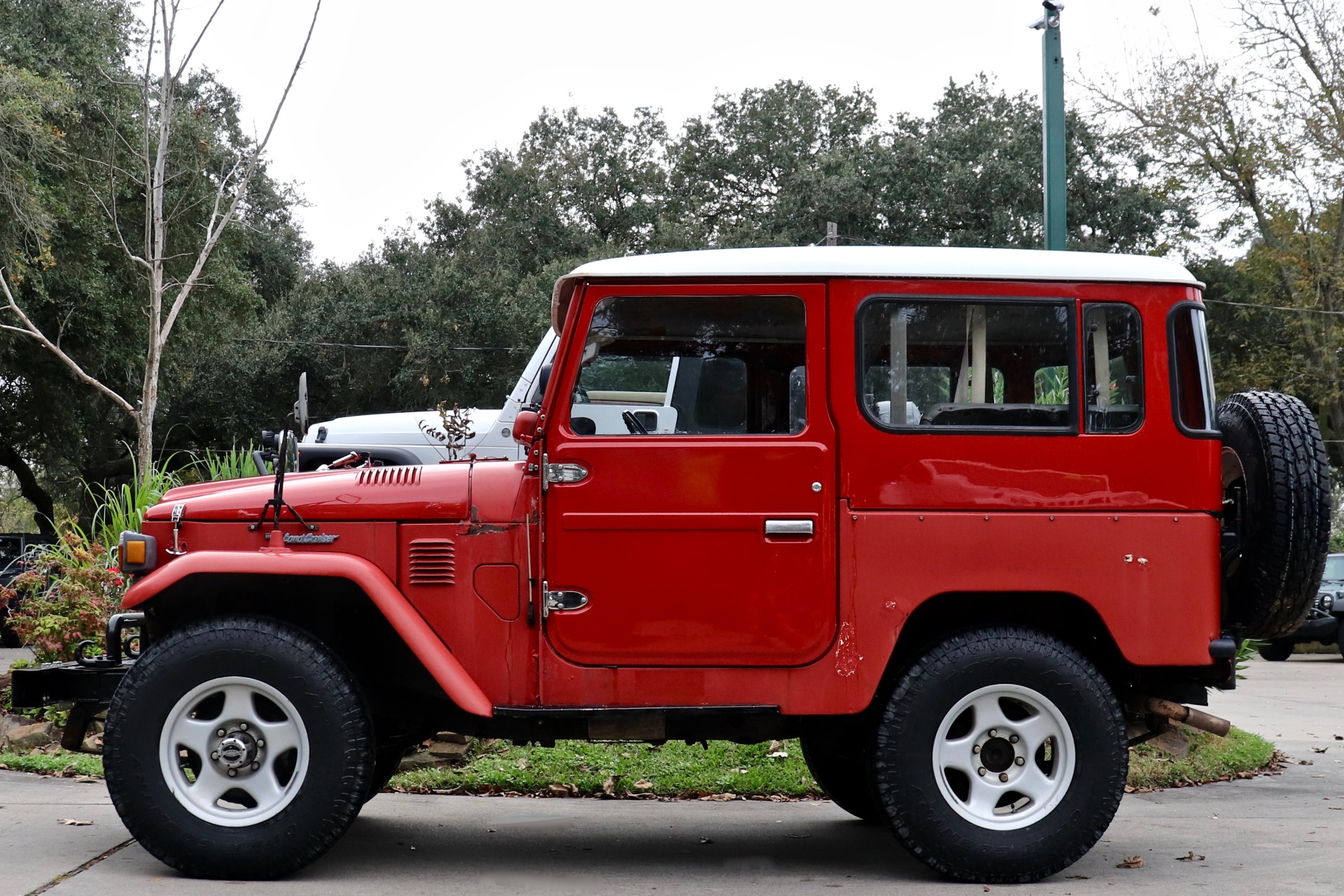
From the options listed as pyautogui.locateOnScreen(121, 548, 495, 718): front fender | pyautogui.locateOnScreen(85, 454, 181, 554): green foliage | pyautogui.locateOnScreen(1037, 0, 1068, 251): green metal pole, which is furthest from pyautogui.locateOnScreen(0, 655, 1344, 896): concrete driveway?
pyautogui.locateOnScreen(1037, 0, 1068, 251): green metal pole

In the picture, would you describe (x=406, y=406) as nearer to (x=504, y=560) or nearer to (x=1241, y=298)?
(x=1241, y=298)

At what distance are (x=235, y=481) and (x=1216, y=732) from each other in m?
4.17

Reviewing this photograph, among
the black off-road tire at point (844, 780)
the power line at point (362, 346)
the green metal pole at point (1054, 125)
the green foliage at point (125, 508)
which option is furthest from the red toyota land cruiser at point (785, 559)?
the power line at point (362, 346)

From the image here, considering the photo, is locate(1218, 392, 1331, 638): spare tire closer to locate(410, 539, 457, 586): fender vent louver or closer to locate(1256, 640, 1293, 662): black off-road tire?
locate(410, 539, 457, 586): fender vent louver

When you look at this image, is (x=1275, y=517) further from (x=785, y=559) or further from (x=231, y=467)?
(x=231, y=467)

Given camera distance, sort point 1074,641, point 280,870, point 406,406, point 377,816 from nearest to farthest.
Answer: point 280,870 → point 1074,641 → point 377,816 → point 406,406

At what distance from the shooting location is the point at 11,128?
719 inches

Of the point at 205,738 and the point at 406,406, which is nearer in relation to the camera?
the point at 205,738

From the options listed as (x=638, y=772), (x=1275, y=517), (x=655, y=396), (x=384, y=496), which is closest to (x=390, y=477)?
(x=384, y=496)

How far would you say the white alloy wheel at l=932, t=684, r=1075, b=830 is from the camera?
199 inches

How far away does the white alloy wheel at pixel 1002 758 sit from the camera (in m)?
5.07

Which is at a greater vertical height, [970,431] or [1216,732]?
[970,431]

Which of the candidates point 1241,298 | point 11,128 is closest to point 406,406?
point 11,128

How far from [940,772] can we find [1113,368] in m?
1.73
